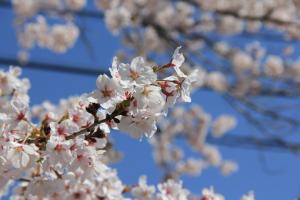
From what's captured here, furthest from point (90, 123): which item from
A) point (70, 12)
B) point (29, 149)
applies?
point (70, 12)

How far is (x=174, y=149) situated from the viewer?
8.00 m

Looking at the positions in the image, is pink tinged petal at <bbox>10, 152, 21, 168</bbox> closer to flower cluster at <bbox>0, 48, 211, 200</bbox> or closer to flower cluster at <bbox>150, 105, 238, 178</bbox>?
flower cluster at <bbox>0, 48, 211, 200</bbox>

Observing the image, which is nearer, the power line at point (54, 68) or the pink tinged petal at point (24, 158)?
the pink tinged petal at point (24, 158)

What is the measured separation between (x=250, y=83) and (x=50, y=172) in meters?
5.51

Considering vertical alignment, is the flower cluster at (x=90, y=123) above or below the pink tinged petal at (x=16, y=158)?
above

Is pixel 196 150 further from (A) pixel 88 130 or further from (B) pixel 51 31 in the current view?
(A) pixel 88 130

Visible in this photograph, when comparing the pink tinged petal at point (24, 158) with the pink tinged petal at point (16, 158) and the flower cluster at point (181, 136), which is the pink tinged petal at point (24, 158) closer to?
the pink tinged petal at point (16, 158)

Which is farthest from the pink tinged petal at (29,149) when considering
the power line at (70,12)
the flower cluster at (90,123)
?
the power line at (70,12)

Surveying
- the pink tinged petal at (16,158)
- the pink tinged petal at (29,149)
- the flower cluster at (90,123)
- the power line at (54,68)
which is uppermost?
the power line at (54,68)

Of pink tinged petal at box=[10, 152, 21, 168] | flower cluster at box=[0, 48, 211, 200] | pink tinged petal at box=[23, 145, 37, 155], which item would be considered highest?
flower cluster at box=[0, 48, 211, 200]

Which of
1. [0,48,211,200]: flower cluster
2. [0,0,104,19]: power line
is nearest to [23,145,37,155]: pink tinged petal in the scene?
[0,48,211,200]: flower cluster

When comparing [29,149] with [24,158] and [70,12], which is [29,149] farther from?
[70,12]

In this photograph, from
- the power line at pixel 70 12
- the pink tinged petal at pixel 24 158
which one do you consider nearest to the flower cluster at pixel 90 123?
the pink tinged petal at pixel 24 158

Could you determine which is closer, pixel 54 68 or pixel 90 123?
pixel 90 123
